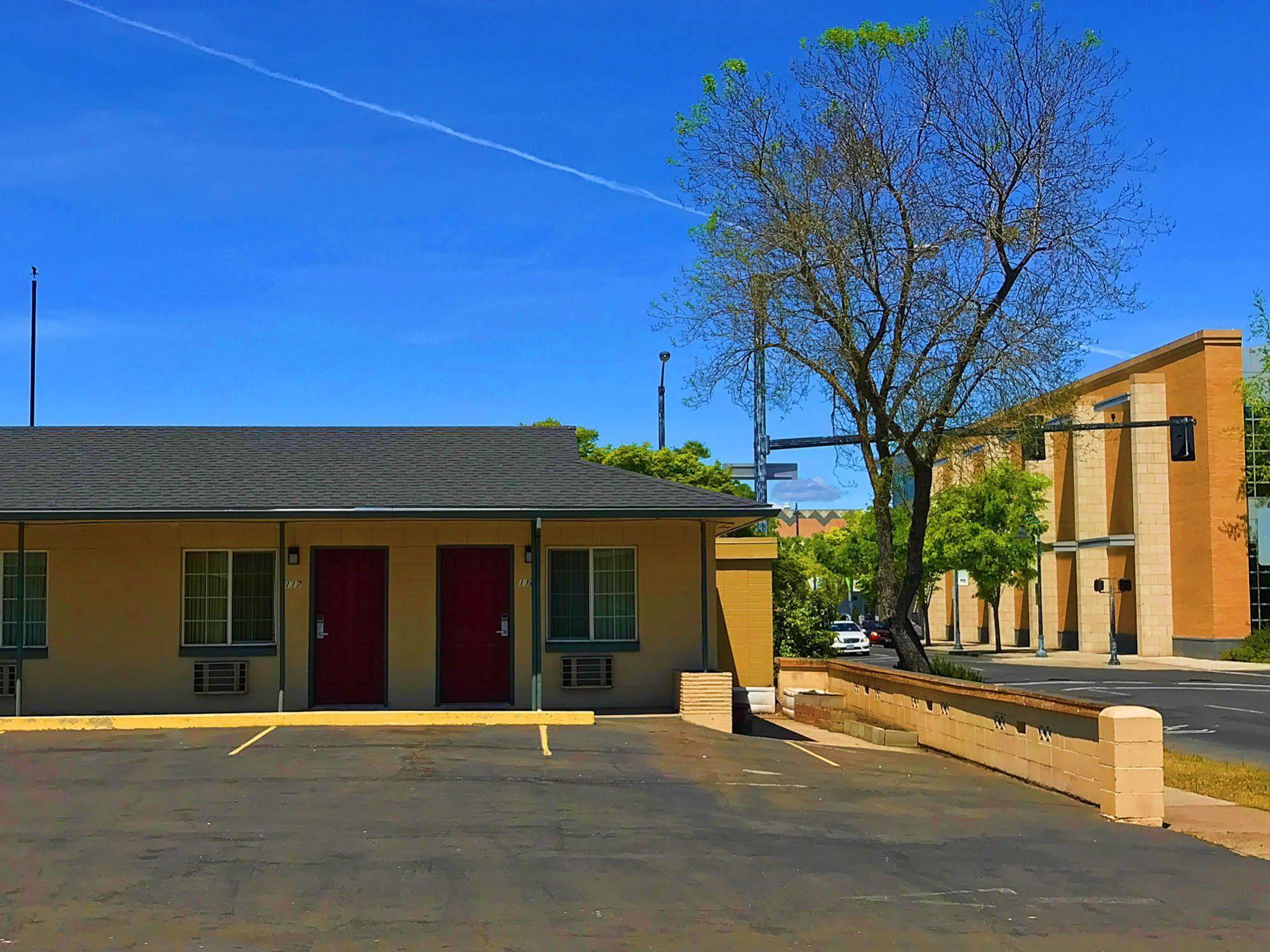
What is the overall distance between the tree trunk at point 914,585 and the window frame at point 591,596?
4744 millimetres

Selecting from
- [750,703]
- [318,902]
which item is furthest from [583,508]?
[318,902]

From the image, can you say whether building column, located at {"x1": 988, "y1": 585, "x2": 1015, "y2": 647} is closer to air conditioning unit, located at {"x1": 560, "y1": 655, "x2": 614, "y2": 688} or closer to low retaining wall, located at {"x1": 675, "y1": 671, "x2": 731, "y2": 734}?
air conditioning unit, located at {"x1": 560, "y1": 655, "x2": 614, "y2": 688}

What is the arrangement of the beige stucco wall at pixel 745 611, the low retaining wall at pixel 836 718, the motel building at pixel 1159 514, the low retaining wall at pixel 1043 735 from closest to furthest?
the low retaining wall at pixel 1043 735
the low retaining wall at pixel 836 718
the beige stucco wall at pixel 745 611
the motel building at pixel 1159 514

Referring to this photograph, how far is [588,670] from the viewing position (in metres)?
20.7

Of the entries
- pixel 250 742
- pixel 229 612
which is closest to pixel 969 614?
pixel 229 612

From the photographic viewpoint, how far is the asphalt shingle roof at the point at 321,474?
18.9 metres

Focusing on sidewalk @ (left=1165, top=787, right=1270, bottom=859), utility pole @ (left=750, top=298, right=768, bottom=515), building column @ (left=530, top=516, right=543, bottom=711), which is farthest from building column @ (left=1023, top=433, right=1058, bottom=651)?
sidewalk @ (left=1165, top=787, right=1270, bottom=859)

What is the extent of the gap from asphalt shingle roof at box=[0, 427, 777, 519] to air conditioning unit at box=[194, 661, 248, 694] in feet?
8.74

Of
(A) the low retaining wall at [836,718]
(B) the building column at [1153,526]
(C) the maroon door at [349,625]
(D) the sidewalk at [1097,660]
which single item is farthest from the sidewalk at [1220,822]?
(B) the building column at [1153,526]

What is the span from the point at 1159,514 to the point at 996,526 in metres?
6.89

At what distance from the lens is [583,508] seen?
62.0ft

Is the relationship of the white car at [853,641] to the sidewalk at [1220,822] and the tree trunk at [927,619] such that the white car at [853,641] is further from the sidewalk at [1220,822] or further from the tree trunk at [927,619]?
the sidewalk at [1220,822]

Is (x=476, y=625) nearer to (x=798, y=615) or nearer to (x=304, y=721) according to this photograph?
(x=304, y=721)

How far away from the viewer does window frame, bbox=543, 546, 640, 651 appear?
20781 millimetres
